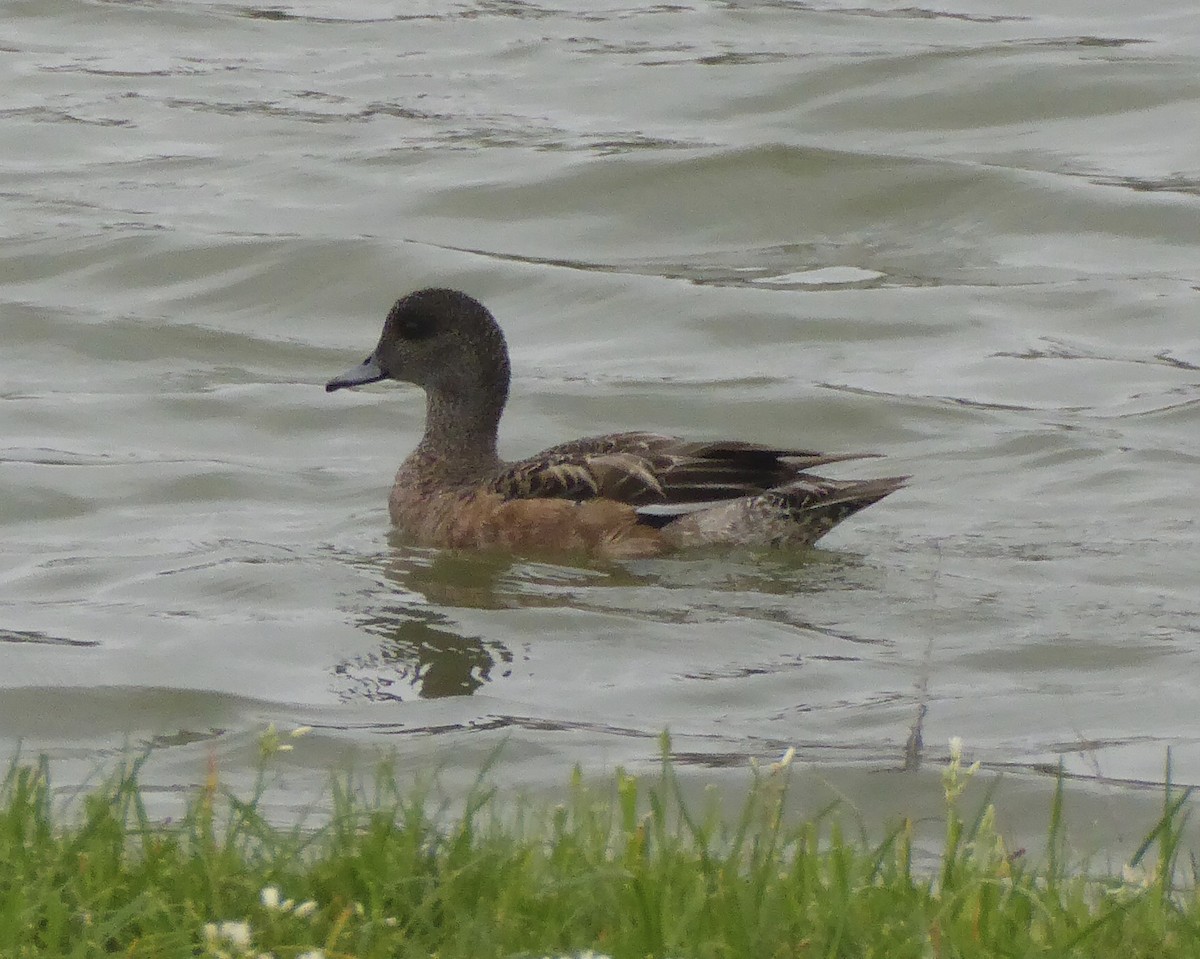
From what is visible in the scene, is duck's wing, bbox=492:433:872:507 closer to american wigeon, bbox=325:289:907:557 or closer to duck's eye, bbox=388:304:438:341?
american wigeon, bbox=325:289:907:557

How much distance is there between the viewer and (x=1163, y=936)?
3.87 meters

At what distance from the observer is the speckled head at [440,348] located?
33.0 feet

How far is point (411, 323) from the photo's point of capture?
1007 cm

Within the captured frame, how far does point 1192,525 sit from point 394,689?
11.9 ft

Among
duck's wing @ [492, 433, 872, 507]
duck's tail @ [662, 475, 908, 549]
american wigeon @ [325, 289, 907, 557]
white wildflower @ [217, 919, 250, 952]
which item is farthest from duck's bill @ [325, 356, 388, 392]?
white wildflower @ [217, 919, 250, 952]

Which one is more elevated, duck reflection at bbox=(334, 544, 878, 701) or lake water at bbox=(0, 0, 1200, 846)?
lake water at bbox=(0, 0, 1200, 846)

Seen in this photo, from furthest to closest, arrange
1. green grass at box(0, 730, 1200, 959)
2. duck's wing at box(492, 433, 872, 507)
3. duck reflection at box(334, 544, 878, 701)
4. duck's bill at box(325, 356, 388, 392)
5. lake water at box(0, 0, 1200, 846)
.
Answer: duck's bill at box(325, 356, 388, 392)
duck's wing at box(492, 433, 872, 507)
duck reflection at box(334, 544, 878, 701)
lake water at box(0, 0, 1200, 846)
green grass at box(0, 730, 1200, 959)

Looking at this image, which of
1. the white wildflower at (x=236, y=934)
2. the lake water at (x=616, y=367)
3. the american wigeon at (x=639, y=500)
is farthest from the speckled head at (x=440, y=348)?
the white wildflower at (x=236, y=934)

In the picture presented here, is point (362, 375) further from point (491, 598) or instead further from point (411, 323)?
point (491, 598)

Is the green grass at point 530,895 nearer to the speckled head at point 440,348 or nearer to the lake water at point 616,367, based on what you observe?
the lake water at point 616,367

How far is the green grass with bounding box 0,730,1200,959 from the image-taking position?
3770 mm

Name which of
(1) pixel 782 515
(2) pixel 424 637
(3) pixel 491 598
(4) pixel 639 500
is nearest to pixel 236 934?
(2) pixel 424 637

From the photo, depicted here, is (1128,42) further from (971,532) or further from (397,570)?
(397,570)

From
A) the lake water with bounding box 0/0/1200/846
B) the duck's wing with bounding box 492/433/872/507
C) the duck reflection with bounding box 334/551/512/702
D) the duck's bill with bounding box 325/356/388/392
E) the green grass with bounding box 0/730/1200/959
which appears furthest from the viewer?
the duck's bill with bounding box 325/356/388/392
